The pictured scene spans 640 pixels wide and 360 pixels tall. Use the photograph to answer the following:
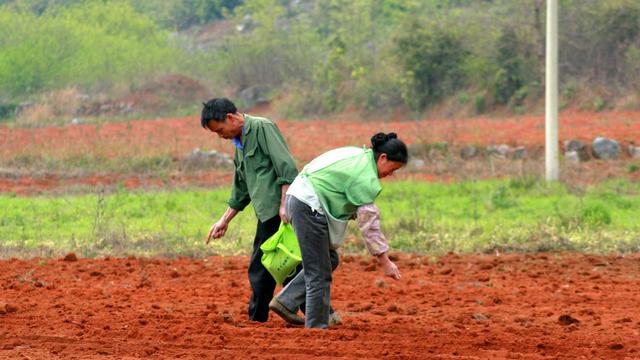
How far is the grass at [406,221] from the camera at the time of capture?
1350 cm

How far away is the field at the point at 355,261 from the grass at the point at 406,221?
4 centimetres

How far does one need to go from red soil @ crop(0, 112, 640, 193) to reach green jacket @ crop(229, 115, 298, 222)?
13.9 m

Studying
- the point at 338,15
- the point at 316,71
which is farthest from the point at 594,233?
the point at 338,15

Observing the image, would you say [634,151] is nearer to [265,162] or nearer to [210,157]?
[210,157]

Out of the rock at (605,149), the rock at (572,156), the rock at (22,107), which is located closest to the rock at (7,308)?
the rock at (572,156)

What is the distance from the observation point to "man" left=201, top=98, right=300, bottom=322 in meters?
7.89

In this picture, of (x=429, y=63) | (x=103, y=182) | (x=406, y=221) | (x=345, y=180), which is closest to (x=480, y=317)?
(x=345, y=180)

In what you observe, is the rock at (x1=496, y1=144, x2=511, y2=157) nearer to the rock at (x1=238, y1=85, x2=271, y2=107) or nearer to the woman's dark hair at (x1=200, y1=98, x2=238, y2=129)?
the woman's dark hair at (x1=200, y1=98, x2=238, y2=129)

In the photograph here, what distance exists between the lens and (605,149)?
23.3m

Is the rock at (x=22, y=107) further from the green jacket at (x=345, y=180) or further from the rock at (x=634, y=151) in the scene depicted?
the green jacket at (x=345, y=180)

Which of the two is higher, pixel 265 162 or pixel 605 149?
pixel 265 162

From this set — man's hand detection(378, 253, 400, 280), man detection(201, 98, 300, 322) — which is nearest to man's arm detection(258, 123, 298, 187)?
man detection(201, 98, 300, 322)

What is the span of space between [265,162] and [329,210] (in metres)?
0.80

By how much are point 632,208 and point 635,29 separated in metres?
18.3
